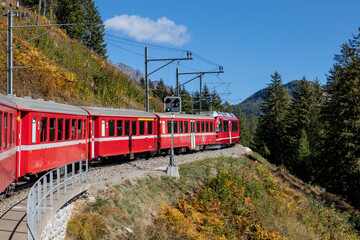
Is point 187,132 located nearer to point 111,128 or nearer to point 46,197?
point 111,128

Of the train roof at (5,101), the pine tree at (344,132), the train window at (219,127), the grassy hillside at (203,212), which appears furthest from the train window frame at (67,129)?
the pine tree at (344,132)

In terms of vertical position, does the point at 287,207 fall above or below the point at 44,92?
below

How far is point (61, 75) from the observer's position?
3338cm

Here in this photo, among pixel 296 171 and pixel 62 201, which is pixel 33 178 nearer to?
pixel 62 201

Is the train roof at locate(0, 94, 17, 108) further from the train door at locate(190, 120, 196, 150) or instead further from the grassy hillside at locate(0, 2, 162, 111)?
the train door at locate(190, 120, 196, 150)

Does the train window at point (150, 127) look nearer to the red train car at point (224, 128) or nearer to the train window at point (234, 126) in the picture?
the red train car at point (224, 128)

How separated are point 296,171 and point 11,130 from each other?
50266mm

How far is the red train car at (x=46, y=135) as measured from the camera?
39.9ft

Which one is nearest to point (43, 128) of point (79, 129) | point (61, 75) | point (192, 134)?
point (79, 129)

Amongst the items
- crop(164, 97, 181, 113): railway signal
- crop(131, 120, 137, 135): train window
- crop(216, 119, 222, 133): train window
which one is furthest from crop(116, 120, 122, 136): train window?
crop(216, 119, 222, 133): train window

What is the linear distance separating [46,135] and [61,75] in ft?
69.2

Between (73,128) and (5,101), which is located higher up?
(5,101)

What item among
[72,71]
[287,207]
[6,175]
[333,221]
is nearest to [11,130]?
[6,175]

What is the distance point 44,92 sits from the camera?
3072cm
